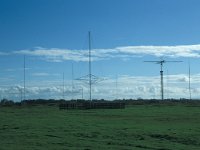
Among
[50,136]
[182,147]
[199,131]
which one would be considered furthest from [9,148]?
[199,131]

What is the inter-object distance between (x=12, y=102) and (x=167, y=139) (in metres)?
122

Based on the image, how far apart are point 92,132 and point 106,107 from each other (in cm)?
6629

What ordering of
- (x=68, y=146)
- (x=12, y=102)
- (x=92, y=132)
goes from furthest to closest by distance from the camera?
(x=12, y=102) < (x=92, y=132) < (x=68, y=146)

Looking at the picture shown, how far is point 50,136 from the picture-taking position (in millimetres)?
32875

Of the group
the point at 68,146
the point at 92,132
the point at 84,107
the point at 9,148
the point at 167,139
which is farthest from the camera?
the point at 84,107

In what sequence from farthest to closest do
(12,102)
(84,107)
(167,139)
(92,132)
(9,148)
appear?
(12,102) < (84,107) < (92,132) < (167,139) < (9,148)

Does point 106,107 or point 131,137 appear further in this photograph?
point 106,107

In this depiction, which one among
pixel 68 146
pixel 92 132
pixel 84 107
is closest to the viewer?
pixel 68 146

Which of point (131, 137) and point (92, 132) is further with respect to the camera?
point (92, 132)

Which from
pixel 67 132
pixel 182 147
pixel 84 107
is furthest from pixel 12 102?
pixel 182 147

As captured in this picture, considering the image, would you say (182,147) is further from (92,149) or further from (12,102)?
(12,102)

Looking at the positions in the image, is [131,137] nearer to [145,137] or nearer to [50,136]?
[145,137]

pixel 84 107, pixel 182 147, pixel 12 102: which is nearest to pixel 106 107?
pixel 84 107

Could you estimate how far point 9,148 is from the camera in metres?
25.4
